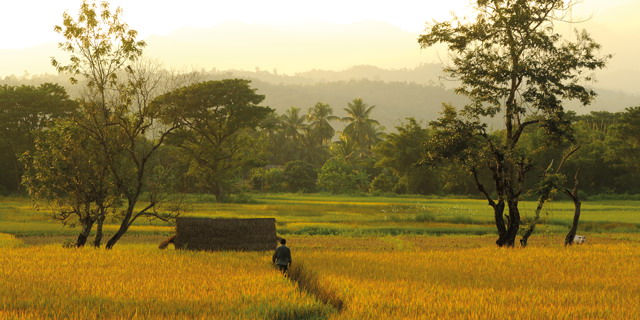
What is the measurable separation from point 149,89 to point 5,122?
2194 inches

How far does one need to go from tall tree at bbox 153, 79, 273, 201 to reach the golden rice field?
45814mm

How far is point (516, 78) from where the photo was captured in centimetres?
2433

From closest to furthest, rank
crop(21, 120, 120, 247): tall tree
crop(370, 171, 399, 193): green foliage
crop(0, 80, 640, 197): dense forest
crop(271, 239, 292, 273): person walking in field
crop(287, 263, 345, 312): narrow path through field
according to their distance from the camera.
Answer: crop(287, 263, 345, 312): narrow path through field
crop(271, 239, 292, 273): person walking in field
crop(21, 120, 120, 247): tall tree
crop(0, 80, 640, 197): dense forest
crop(370, 171, 399, 193): green foliage

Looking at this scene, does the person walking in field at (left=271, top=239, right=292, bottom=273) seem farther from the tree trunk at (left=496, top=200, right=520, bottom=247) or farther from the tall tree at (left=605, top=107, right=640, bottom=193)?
the tall tree at (left=605, top=107, right=640, bottom=193)

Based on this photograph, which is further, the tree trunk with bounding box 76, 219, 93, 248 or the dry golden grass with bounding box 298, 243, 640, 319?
the tree trunk with bounding box 76, 219, 93, 248

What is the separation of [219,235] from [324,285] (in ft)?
28.7

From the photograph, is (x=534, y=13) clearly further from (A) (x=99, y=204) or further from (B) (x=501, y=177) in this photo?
(A) (x=99, y=204)

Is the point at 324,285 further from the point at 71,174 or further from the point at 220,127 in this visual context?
the point at 220,127

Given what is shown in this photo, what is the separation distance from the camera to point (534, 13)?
24141mm

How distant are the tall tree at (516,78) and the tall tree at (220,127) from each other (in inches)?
1724

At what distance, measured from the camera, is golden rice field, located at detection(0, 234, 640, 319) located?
9.84 meters

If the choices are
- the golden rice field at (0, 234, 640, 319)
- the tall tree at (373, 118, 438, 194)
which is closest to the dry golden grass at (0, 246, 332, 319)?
the golden rice field at (0, 234, 640, 319)

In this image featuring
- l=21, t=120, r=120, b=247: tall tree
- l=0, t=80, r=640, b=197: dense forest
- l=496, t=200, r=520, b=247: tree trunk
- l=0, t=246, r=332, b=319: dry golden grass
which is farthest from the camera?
l=0, t=80, r=640, b=197: dense forest

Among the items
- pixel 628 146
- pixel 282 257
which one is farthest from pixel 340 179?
pixel 282 257
